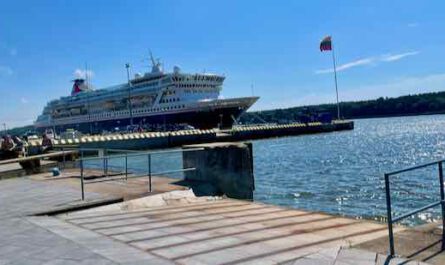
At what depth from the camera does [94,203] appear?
25.1 ft

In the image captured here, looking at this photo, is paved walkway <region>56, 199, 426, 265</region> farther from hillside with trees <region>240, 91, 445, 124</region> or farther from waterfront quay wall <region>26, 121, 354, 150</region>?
hillside with trees <region>240, 91, 445, 124</region>

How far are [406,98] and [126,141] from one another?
13143 cm

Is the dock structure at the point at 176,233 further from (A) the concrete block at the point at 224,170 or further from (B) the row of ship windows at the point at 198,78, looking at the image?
(B) the row of ship windows at the point at 198,78

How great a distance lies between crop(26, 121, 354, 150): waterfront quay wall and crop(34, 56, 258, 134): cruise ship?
8646 mm

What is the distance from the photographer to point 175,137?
48.8 m

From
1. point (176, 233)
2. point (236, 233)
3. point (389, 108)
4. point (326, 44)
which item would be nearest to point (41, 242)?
point (176, 233)

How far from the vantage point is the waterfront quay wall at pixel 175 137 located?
133ft

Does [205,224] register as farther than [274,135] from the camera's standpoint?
No

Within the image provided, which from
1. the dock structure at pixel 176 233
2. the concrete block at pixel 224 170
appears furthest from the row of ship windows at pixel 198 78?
the dock structure at pixel 176 233

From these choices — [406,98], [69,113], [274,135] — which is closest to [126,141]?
[274,135]

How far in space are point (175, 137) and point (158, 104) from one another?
85.6ft

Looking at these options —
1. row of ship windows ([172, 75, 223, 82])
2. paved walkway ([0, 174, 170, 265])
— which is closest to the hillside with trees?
row of ship windows ([172, 75, 223, 82])

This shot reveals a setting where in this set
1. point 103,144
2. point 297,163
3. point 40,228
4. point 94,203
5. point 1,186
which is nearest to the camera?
point 40,228

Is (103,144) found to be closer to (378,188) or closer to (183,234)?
(378,188)
